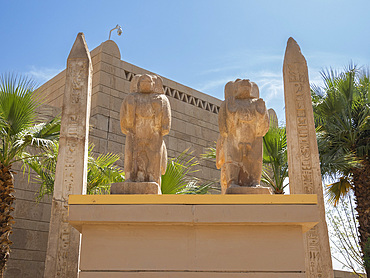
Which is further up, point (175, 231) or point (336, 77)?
point (336, 77)

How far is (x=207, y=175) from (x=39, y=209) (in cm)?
565

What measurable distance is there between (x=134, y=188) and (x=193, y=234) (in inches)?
47.2

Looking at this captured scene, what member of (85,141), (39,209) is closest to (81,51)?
(85,141)

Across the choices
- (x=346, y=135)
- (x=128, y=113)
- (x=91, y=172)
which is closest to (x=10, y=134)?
(x=91, y=172)

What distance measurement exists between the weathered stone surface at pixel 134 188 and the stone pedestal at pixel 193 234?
35.7 inches

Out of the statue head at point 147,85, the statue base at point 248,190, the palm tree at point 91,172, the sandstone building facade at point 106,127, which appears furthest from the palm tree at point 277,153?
the statue base at point 248,190

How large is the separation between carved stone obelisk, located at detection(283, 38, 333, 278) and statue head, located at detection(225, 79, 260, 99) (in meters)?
2.15

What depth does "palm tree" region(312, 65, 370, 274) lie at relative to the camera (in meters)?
9.84

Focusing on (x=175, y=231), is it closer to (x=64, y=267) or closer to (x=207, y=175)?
(x=64, y=267)

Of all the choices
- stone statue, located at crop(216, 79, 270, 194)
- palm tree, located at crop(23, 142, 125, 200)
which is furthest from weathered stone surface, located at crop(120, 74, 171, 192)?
palm tree, located at crop(23, 142, 125, 200)

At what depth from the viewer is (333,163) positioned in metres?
9.64

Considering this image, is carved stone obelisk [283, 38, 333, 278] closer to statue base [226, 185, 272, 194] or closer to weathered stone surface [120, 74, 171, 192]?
statue base [226, 185, 272, 194]

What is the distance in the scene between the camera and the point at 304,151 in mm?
7574

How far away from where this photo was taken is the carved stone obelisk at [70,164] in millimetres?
6957
